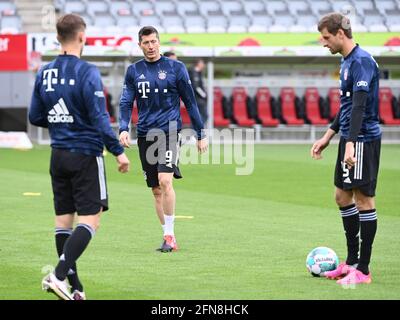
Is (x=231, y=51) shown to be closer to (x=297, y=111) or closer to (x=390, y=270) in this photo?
(x=297, y=111)

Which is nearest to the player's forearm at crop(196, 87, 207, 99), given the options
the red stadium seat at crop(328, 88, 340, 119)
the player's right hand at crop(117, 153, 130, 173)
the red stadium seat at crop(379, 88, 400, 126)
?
the red stadium seat at crop(328, 88, 340, 119)

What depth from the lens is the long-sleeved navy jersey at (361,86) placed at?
797 cm

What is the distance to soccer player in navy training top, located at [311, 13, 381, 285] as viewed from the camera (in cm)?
796

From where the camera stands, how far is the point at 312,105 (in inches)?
1189

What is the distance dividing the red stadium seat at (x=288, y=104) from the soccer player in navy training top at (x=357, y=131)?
21533 mm

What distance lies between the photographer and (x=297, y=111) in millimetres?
29984

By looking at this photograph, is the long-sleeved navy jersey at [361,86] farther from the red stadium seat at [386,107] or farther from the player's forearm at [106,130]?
the red stadium seat at [386,107]

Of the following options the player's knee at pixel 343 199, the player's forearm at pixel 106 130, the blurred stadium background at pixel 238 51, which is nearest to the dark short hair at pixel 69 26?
the player's forearm at pixel 106 130

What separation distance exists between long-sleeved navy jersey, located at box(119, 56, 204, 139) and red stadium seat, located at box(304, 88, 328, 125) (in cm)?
1996

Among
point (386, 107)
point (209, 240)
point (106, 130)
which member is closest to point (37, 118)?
point (106, 130)

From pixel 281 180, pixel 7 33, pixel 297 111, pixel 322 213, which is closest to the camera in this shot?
pixel 322 213

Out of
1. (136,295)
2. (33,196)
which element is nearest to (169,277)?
(136,295)
